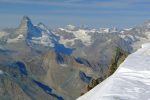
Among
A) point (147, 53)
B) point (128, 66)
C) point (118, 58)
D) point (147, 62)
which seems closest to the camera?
point (128, 66)

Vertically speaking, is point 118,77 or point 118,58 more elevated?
point 118,77

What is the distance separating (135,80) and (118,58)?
22.3 metres

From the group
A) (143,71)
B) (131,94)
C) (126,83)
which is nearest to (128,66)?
(143,71)

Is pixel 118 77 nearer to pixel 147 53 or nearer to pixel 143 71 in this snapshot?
pixel 143 71

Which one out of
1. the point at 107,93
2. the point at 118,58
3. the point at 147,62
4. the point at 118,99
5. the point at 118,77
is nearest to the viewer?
the point at 118,99

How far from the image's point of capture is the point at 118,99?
313 inches

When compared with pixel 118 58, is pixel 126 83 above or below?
above

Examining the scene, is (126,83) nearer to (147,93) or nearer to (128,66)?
(147,93)

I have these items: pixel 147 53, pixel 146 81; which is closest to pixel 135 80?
pixel 146 81

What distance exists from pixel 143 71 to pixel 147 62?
193 centimetres

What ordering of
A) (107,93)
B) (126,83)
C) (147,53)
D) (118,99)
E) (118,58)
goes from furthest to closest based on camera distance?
(118,58)
(147,53)
(126,83)
(107,93)
(118,99)

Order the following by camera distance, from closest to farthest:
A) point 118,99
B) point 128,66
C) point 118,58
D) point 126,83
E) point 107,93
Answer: point 118,99 → point 107,93 → point 126,83 → point 128,66 → point 118,58

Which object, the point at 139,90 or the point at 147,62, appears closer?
the point at 139,90

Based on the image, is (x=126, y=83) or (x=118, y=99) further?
(x=126, y=83)
